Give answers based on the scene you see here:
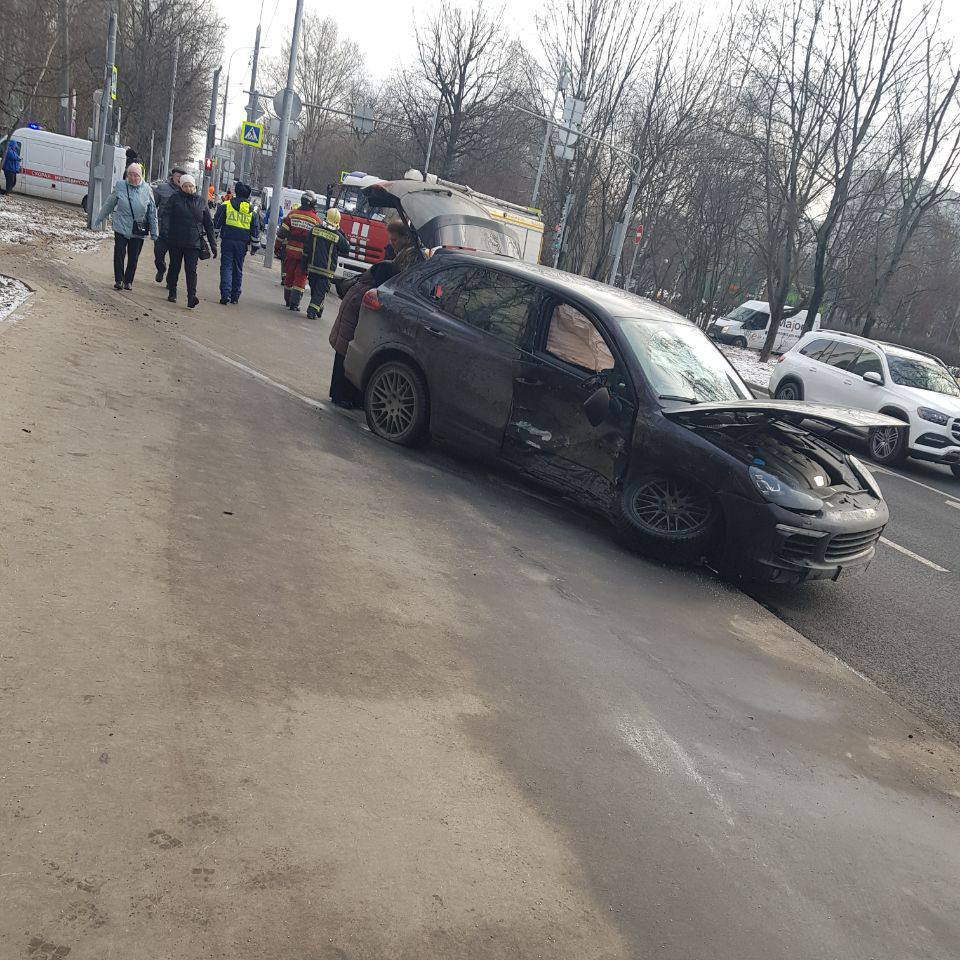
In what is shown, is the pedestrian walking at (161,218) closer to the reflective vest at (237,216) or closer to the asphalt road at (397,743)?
the reflective vest at (237,216)

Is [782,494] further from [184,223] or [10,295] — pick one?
[184,223]

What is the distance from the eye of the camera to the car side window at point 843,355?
1539 centimetres

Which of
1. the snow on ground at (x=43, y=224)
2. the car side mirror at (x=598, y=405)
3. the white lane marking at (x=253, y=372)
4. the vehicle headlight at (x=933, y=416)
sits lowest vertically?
the snow on ground at (x=43, y=224)

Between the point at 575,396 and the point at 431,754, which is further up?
the point at 575,396

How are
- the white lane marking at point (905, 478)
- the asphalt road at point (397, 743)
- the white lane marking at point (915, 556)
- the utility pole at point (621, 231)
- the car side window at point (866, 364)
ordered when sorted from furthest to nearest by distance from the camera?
1. the utility pole at point (621, 231)
2. the car side window at point (866, 364)
3. the white lane marking at point (905, 478)
4. the white lane marking at point (915, 556)
5. the asphalt road at point (397, 743)

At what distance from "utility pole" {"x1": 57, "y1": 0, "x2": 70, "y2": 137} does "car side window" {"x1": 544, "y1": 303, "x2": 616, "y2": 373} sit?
1192 inches

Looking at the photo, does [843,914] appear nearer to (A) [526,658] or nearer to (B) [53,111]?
(A) [526,658]

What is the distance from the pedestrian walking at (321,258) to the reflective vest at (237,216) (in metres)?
1.25

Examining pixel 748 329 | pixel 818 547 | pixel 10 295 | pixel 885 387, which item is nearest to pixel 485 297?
pixel 818 547

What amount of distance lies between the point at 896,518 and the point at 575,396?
17.3ft

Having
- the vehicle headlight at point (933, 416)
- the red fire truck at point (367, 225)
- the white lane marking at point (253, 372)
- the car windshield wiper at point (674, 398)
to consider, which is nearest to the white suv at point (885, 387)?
the vehicle headlight at point (933, 416)

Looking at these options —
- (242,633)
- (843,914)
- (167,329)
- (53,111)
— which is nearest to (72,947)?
(242,633)

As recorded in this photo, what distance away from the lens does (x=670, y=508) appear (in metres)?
6.32

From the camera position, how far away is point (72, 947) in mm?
2156
